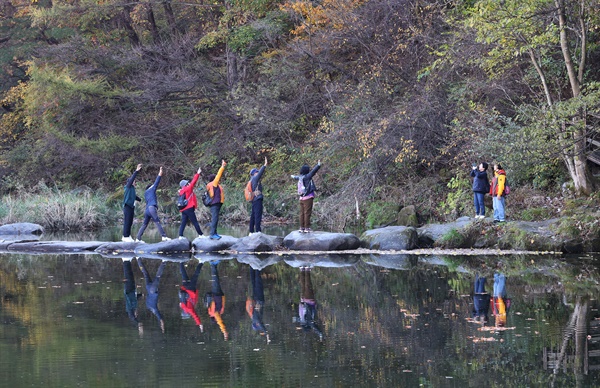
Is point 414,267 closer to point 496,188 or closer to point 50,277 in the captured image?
point 496,188

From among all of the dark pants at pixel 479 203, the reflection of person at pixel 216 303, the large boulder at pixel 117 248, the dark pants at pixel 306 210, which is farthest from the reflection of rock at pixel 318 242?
the reflection of person at pixel 216 303

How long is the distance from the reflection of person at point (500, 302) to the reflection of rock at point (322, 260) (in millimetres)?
3761

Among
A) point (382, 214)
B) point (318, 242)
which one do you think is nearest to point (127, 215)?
point (318, 242)

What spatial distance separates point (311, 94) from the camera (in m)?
32.4

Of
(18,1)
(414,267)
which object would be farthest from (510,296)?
(18,1)

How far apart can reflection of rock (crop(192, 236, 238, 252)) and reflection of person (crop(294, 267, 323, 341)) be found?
17.0 ft

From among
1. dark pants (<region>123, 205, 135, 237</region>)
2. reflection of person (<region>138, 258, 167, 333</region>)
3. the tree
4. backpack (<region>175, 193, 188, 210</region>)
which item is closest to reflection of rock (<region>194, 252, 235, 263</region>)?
reflection of person (<region>138, 258, 167, 333</region>)

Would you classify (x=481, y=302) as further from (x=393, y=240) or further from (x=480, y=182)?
(x=480, y=182)

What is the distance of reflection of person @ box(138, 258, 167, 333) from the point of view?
1164 centimetres

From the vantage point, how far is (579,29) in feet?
74.1

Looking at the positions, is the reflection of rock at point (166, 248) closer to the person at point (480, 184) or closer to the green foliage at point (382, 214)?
the person at point (480, 184)

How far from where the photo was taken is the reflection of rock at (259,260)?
682 inches

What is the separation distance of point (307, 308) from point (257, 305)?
76 centimetres

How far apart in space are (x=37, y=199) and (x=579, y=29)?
18.5 m
